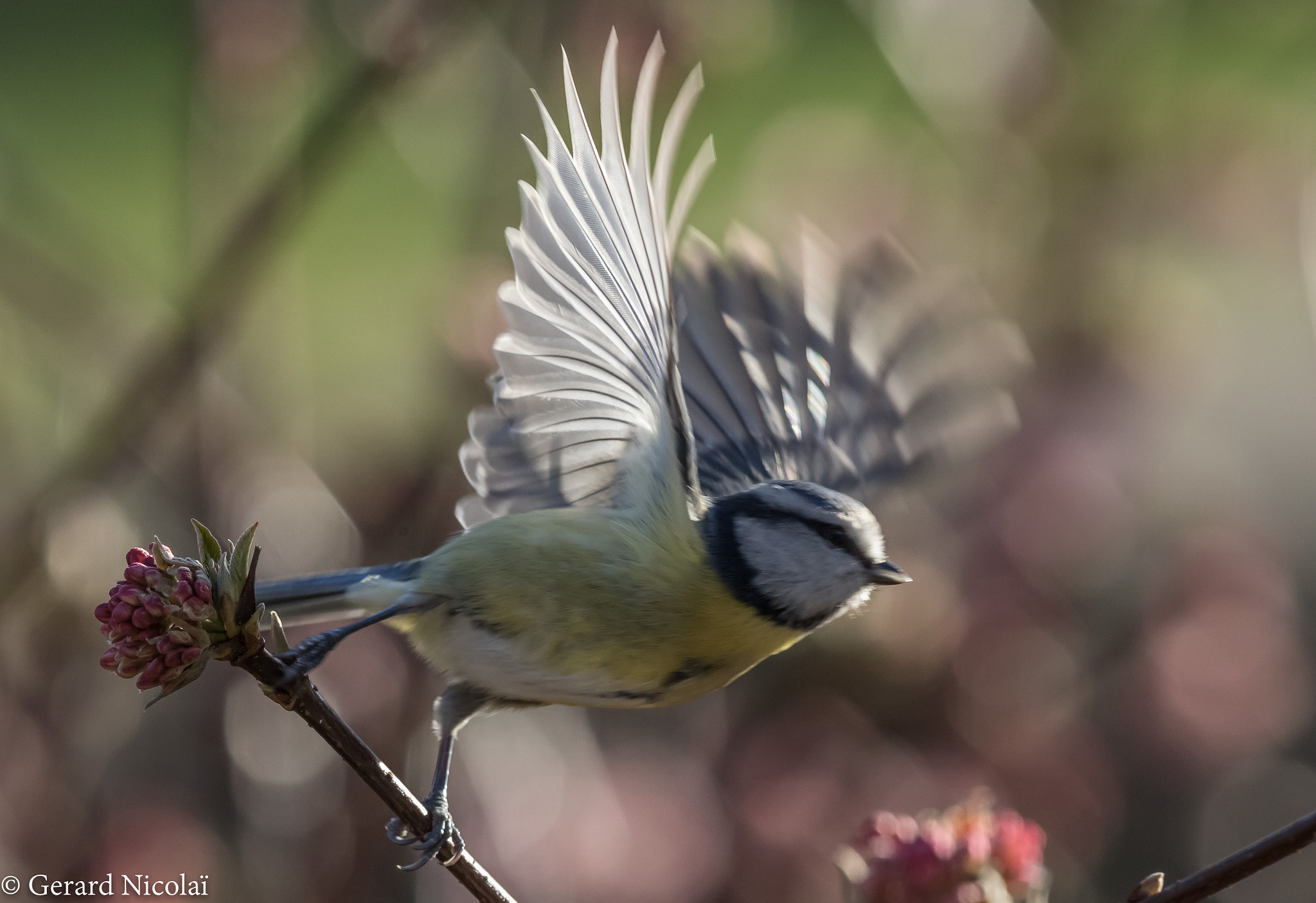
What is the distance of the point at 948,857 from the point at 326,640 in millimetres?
776

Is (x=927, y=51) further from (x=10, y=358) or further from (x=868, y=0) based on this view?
(x=10, y=358)

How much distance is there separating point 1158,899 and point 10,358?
7.20 feet

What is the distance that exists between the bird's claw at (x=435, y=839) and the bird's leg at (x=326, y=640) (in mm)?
261

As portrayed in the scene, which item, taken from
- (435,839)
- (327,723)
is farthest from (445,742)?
(327,723)

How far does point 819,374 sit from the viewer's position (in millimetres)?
2145

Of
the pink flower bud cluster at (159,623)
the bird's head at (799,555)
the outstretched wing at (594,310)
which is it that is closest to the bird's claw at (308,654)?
the pink flower bud cluster at (159,623)

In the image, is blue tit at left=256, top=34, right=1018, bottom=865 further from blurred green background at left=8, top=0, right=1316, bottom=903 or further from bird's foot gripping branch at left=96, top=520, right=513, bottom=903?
blurred green background at left=8, top=0, right=1316, bottom=903

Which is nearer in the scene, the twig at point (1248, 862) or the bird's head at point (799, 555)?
the twig at point (1248, 862)

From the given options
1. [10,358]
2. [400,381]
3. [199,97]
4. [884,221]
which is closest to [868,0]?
[884,221]

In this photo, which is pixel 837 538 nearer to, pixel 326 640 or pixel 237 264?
pixel 326 640

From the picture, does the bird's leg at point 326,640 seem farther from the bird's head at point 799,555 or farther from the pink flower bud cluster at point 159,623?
Result: the bird's head at point 799,555

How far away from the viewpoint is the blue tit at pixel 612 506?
1.45 m

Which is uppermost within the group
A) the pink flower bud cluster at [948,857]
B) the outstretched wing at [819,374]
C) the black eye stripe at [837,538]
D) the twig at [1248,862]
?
the outstretched wing at [819,374]

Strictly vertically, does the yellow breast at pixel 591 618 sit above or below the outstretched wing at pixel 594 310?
below
